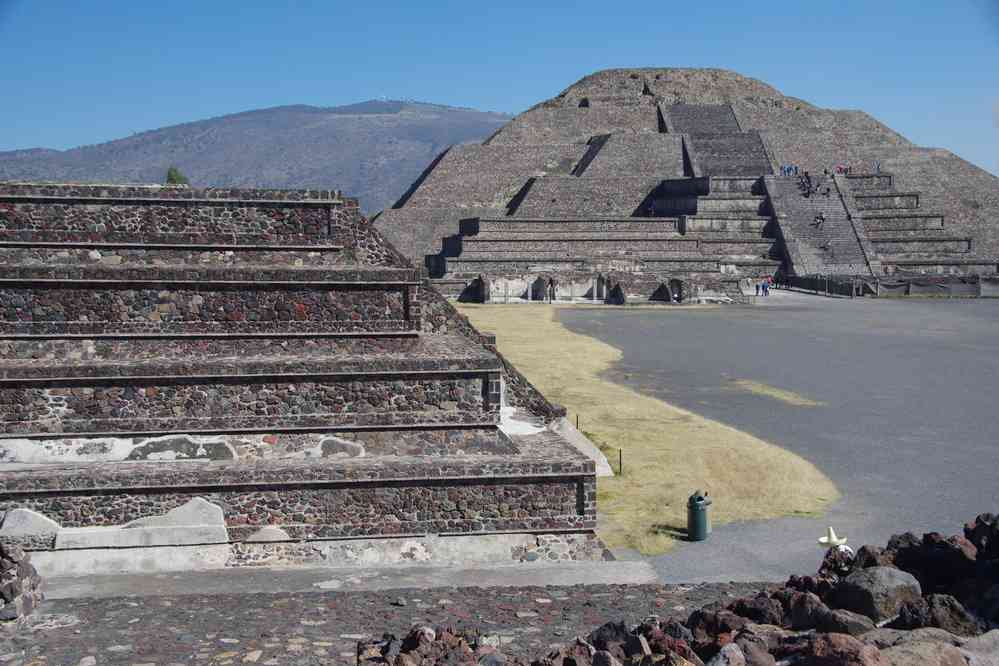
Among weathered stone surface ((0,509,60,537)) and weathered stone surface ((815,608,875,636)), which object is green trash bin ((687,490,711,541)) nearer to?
weathered stone surface ((815,608,875,636))

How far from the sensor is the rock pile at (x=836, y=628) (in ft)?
16.7

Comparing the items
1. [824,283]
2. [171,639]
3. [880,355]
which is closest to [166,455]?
[171,639]

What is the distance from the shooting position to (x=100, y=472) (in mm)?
9781

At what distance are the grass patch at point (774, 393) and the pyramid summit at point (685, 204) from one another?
2321 cm

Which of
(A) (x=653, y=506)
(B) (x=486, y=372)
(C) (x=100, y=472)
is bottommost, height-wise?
(A) (x=653, y=506)

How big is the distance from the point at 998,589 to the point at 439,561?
514cm

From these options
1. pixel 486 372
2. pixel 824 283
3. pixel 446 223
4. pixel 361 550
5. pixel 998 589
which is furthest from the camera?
pixel 446 223

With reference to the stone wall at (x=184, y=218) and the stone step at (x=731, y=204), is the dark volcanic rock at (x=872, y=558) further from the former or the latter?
the stone step at (x=731, y=204)

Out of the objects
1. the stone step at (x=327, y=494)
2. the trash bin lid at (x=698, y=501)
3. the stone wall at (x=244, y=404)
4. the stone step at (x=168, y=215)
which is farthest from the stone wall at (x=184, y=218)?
the trash bin lid at (x=698, y=501)

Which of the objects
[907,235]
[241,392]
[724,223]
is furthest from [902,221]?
[241,392]

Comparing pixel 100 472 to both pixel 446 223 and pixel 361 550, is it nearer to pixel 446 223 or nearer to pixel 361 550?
pixel 361 550

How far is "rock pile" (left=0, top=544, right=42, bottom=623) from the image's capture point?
761cm

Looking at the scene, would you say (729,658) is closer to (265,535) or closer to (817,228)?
(265,535)

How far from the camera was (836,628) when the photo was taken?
5.74m
